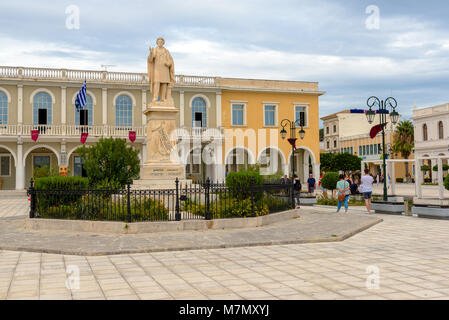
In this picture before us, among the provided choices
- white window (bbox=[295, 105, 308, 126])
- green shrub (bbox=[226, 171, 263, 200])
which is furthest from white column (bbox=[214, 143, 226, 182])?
green shrub (bbox=[226, 171, 263, 200])

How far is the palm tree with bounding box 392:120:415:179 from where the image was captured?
55188 mm

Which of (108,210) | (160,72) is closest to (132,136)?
(160,72)

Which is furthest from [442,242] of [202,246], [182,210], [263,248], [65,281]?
[65,281]

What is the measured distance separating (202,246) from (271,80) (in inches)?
1163

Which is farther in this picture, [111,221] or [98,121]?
[98,121]

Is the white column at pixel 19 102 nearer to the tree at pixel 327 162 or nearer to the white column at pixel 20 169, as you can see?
the white column at pixel 20 169

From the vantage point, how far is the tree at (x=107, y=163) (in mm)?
13867

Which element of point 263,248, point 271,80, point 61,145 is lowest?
point 263,248

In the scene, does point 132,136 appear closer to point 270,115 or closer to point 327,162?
point 270,115

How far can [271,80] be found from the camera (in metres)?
36.8

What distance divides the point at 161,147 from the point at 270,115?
941 inches

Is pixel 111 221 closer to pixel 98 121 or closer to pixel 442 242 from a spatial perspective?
pixel 442 242

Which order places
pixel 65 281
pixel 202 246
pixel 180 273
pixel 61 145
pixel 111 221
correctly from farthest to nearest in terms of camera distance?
pixel 61 145 < pixel 111 221 < pixel 202 246 < pixel 180 273 < pixel 65 281
